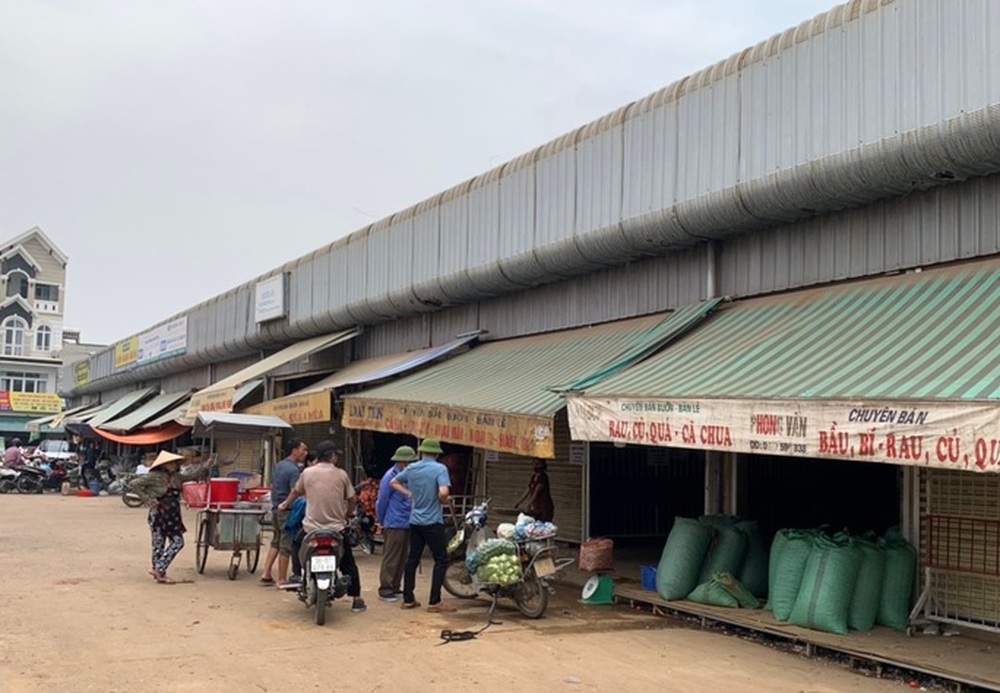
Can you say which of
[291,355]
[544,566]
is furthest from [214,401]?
[544,566]

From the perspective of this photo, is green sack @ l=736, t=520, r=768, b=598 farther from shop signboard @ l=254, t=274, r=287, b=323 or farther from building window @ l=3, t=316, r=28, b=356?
building window @ l=3, t=316, r=28, b=356

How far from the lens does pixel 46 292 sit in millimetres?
66250

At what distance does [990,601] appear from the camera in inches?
320

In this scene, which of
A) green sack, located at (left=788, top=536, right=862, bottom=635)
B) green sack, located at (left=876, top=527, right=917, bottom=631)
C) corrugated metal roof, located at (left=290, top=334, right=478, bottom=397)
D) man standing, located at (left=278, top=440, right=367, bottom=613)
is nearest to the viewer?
green sack, located at (left=788, top=536, right=862, bottom=635)

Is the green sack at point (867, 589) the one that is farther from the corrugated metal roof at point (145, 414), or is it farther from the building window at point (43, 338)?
the building window at point (43, 338)

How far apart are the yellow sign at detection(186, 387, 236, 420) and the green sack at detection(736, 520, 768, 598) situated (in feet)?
41.7

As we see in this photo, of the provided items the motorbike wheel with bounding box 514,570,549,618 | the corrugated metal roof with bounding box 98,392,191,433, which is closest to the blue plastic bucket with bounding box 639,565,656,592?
the motorbike wheel with bounding box 514,570,549,618

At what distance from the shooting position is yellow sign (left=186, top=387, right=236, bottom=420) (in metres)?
20.1

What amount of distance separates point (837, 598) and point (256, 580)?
266 inches

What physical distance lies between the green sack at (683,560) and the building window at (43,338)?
213 feet

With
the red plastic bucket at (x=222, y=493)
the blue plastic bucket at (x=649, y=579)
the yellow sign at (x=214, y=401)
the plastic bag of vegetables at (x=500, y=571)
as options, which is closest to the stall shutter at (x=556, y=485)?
the blue plastic bucket at (x=649, y=579)

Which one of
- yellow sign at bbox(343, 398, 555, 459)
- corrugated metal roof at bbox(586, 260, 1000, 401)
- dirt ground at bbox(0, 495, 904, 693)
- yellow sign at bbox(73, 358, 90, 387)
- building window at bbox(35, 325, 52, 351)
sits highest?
building window at bbox(35, 325, 52, 351)

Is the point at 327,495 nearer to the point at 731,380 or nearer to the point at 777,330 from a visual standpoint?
the point at 731,380

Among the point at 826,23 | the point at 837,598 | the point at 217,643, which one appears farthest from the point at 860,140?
the point at 217,643
